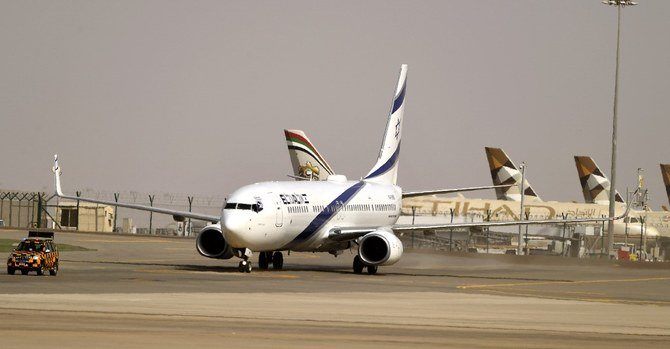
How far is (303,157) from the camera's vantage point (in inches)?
3519

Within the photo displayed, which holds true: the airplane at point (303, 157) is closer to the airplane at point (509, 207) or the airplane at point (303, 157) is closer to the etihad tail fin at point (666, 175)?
the airplane at point (509, 207)

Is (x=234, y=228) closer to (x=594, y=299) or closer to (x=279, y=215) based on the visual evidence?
(x=279, y=215)

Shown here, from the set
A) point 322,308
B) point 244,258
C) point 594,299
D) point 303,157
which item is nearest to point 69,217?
point 303,157

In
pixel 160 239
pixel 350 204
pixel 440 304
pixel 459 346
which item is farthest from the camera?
pixel 160 239

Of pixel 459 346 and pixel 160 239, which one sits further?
pixel 160 239

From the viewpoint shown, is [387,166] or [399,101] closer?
[387,166]

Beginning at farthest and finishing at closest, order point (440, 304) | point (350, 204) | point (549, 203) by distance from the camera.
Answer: point (549, 203) < point (350, 204) < point (440, 304)

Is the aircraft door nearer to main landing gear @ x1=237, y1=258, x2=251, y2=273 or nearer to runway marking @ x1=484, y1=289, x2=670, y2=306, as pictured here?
main landing gear @ x1=237, y1=258, x2=251, y2=273

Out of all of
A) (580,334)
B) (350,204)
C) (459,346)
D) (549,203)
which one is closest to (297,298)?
(580,334)

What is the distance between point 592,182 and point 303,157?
71077mm

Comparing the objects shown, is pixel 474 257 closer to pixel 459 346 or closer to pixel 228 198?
pixel 228 198

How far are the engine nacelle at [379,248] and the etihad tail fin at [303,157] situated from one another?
109 ft

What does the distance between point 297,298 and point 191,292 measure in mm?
3151

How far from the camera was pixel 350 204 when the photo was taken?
2286 inches
